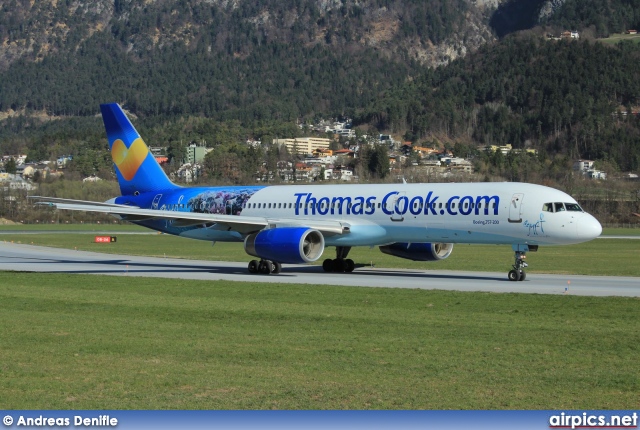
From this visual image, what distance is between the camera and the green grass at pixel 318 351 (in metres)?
14.0

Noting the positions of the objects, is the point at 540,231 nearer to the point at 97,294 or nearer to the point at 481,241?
the point at 481,241

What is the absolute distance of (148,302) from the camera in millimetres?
26625

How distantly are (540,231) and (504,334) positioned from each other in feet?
50.4

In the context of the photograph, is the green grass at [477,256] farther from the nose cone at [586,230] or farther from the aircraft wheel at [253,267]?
the aircraft wheel at [253,267]

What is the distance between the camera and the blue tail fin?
4772 centimetres

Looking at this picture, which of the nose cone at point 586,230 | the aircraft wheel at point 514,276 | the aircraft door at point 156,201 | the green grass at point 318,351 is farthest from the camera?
the aircraft door at point 156,201

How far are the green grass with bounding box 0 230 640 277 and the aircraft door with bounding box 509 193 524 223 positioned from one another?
735cm

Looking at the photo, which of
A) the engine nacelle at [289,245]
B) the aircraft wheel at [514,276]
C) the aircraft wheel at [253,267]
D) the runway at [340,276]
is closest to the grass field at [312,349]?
the runway at [340,276]

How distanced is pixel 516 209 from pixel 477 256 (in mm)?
21255

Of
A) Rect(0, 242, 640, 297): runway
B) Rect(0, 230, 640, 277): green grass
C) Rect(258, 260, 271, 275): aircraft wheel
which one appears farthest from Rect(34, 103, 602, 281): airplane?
Rect(0, 230, 640, 277): green grass

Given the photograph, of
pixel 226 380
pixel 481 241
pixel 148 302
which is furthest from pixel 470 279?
pixel 226 380

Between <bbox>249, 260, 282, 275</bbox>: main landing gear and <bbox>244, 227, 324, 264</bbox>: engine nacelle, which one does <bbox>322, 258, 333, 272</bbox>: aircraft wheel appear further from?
<bbox>244, 227, 324, 264</bbox>: engine nacelle

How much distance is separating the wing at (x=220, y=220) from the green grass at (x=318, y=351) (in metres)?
10.9

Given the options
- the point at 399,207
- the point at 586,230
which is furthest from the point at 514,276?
the point at 399,207
